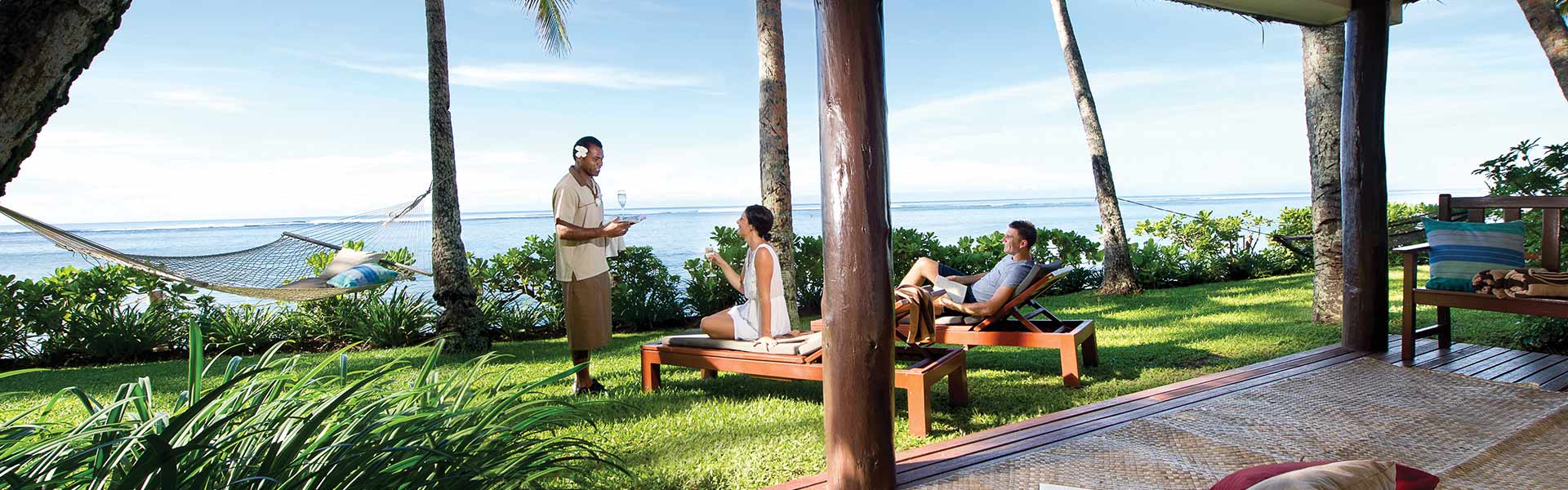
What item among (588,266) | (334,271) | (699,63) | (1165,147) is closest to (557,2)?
(334,271)

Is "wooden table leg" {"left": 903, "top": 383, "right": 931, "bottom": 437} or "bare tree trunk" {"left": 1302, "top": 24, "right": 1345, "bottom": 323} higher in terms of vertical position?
"bare tree trunk" {"left": 1302, "top": 24, "right": 1345, "bottom": 323}

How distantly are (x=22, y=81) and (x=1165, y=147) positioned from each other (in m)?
46.4

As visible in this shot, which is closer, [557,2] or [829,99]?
[829,99]

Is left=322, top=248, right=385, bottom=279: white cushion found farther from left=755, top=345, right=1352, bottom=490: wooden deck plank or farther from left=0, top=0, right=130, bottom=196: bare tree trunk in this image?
left=0, top=0, right=130, bottom=196: bare tree trunk

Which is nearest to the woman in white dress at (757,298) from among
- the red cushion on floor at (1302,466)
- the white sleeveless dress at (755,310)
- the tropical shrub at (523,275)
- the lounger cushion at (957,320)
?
the white sleeveless dress at (755,310)

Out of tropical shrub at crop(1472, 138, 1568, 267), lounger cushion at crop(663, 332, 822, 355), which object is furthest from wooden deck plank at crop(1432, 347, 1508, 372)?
lounger cushion at crop(663, 332, 822, 355)

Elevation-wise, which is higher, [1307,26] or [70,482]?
[1307,26]

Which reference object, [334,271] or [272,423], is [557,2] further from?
[272,423]

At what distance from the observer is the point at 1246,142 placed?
151 feet

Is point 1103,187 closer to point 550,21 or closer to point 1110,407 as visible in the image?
point 1110,407

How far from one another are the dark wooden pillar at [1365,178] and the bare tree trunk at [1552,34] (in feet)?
3.21

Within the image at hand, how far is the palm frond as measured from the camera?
9.00m

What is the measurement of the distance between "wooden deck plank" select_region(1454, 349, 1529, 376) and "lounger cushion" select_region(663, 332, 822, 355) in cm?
Result: 319

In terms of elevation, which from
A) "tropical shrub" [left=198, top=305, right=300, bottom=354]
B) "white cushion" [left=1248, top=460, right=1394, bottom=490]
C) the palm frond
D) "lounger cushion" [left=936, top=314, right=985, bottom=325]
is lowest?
"tropical shrub" [left=198, top=305, right=300, bottom=354]
